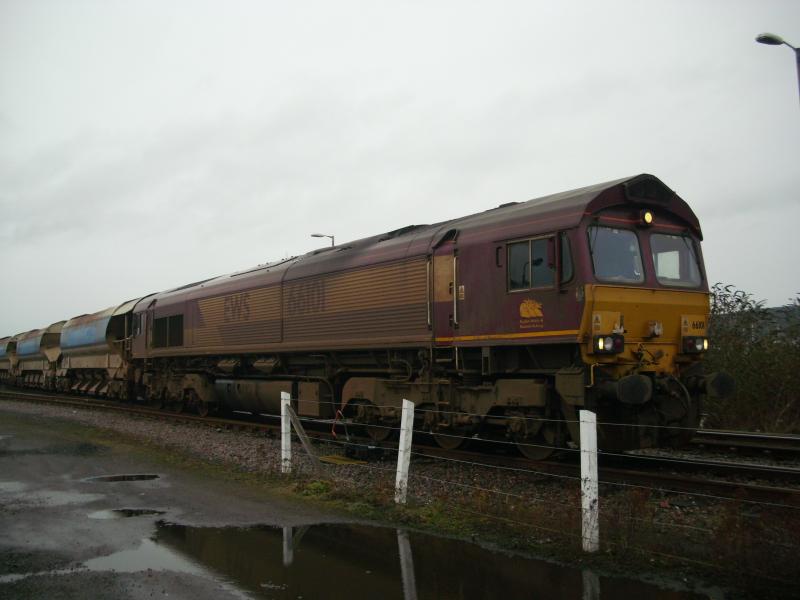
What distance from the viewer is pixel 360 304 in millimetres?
12742

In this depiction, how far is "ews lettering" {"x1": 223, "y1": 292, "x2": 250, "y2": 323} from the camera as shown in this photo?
16631 mm

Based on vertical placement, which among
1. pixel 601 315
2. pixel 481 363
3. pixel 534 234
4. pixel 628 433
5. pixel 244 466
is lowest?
pixel 244 466

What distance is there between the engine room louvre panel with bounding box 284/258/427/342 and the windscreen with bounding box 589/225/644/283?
3232mm

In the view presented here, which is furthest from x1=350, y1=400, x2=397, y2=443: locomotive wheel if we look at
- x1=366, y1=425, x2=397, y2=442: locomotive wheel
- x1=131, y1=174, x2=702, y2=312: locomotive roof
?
x1=131, y1=174, x2=702, y2=312: locomotive roof

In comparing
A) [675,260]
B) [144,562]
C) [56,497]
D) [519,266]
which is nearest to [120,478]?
[56,497]

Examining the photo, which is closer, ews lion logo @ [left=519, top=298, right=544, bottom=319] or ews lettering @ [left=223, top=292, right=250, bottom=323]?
ews lion logo @ [left=519, top=298, right=544, bottom=319]

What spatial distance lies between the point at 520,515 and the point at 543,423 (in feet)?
9.22

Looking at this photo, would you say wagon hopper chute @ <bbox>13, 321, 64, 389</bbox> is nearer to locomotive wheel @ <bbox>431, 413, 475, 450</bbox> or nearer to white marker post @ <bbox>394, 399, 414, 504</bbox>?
locomotive wheel @ <bbox>431, 413, 475, 450</bbox>

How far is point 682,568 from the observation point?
5.17 metres

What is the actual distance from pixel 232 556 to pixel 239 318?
11532 mm

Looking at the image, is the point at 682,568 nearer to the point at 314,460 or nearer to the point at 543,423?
the point at 543,423

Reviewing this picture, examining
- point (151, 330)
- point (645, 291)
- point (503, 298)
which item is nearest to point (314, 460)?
point (503, 298)

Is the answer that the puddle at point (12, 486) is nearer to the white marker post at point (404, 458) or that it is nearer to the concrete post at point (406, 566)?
the white marker post at point (404, 458)

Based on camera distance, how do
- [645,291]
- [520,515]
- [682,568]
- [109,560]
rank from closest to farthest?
[682,568] < [109,560] < [520,515] < [645,291]
